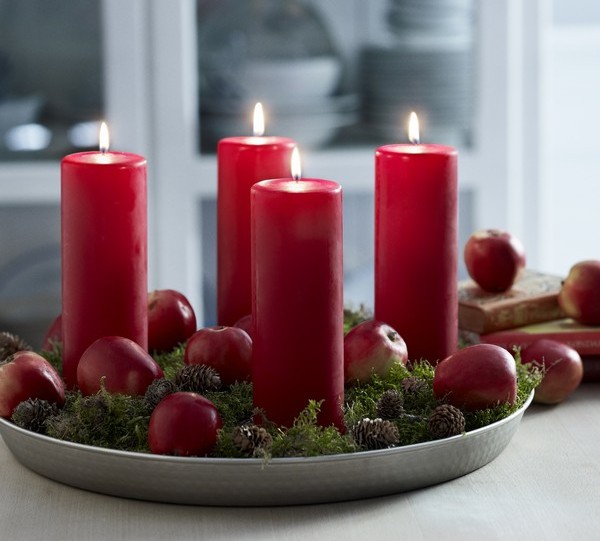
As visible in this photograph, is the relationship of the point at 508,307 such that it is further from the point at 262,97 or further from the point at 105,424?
the point at 262,97

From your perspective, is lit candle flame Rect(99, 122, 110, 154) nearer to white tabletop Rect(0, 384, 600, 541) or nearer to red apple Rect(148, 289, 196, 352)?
red apple Rect(148, 289, 196, 352)

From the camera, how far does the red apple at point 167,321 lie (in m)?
1.00

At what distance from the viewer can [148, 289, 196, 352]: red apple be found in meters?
1.00

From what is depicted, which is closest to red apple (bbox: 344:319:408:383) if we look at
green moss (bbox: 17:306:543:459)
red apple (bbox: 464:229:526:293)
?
green moss (bbox: 17:306:543:459)

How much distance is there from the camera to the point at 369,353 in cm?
87

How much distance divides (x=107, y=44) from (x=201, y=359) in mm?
1350

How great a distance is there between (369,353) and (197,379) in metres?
0.14

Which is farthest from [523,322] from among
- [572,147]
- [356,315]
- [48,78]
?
[572,147]

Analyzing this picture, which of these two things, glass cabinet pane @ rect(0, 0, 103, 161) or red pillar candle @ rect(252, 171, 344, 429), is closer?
red pillar candle @ rect(252, 171, 344, 429)

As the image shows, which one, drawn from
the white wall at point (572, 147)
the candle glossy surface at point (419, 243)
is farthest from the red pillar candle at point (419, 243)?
the white wall at point (572, 147)

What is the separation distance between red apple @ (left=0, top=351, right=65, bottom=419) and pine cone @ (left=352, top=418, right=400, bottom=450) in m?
0.25

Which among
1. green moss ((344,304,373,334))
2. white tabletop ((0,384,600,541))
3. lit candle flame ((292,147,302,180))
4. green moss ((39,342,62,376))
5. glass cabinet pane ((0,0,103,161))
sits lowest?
white tabletop ((0,384,600,541))

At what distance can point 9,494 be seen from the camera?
784 millimetres

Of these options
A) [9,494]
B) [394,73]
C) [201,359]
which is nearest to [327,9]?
[394,73]
